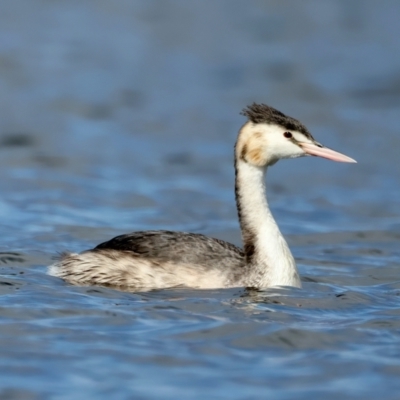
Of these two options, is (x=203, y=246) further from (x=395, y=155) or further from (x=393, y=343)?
(x=395, y=155)

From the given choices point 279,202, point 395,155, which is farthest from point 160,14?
point 279,202

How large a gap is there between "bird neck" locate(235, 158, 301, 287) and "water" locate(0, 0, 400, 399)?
7.1 inches

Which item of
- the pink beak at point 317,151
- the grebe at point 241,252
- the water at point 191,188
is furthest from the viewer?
the pink beak at point 317,151

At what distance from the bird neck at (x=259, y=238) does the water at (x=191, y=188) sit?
18 cm

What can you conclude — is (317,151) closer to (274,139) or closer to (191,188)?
(274,139)

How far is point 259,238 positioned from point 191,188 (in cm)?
582

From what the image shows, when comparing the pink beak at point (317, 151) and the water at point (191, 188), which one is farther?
the pink beak at point (317, 151)

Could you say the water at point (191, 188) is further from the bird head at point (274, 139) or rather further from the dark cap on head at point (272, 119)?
the dark cap on head at point (272, 119)

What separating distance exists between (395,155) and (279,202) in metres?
3.18

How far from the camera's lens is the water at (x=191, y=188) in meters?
7.65

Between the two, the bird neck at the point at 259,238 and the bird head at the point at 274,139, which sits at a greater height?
the bird head at the point at 274,139

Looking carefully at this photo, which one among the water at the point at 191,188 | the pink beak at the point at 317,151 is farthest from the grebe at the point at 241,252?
the water at the point at 191,188

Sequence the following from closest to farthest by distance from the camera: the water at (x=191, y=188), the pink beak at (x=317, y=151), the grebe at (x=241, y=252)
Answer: the water at (x=191, y=188) < the grebe at (x=241, y=252) < the pink beak at (x=317, y=151)

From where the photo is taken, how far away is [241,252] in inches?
393
